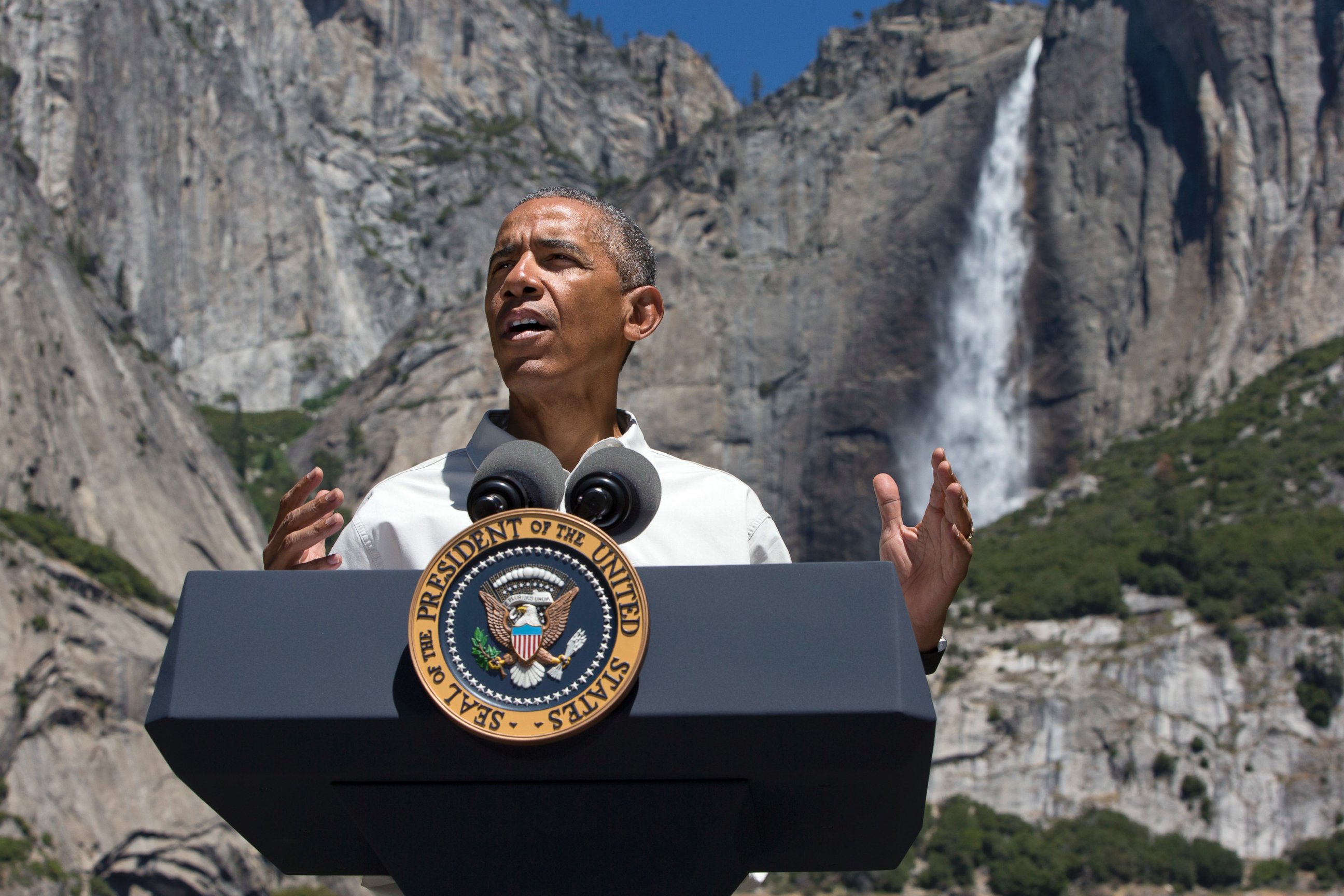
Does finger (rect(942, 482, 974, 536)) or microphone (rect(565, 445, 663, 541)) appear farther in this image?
finger (rect(942, 482, 974, 536))

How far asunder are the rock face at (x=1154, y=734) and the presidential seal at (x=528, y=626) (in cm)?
4184

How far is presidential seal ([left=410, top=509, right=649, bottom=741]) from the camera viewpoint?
190 cm

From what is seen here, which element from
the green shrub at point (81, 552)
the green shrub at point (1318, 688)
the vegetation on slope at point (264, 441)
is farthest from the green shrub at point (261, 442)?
the green shrub at point (1318, 688)

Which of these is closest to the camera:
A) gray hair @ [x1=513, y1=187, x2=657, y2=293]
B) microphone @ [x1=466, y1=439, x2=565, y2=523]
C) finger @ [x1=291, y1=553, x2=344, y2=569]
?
microphone @ [x1=466, y1=439, x2=565, y2=523]

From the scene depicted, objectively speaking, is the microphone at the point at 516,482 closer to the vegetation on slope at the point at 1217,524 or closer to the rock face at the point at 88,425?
the rock face at the point at 88,425

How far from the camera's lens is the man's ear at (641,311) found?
2859 mm

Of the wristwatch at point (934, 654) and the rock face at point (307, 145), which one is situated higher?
the rock face at point (307, 145)

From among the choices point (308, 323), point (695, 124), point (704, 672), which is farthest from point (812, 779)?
point (695, 124)

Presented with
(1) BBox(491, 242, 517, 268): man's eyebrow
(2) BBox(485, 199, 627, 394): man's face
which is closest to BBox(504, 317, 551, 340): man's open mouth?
(2) BBox(485, 199, 627, 394): man's face

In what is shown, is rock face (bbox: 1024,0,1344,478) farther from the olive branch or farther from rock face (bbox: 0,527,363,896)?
the olive branch

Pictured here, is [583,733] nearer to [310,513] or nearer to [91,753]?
[310,513]

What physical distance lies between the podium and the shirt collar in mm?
620

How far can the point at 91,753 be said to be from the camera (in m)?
33.6

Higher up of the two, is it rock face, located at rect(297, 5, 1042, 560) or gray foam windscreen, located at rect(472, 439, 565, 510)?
rock face, located at rect(297, 5, 1042, 560)
